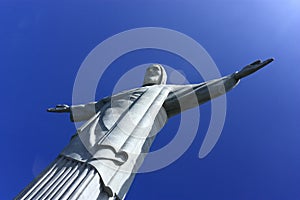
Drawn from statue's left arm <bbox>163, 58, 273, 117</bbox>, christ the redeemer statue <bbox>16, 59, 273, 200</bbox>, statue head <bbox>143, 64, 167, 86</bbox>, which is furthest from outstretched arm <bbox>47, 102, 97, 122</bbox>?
statue's left arm <bbox>163, 58, 273, 117</bbox>

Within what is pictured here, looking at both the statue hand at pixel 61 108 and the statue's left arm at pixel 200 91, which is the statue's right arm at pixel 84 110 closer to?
the statue hand at pixel 61 108

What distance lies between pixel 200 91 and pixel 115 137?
227 centimetres

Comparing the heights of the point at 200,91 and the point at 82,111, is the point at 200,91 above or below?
below

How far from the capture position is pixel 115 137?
6320mm

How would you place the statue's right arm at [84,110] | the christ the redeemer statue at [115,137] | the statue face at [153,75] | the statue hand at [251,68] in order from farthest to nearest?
the statue face at [153,75]
the statue's right arm at [84,110]
the statue hand at [251,68]
the christ the redeemer statue at [115,137]

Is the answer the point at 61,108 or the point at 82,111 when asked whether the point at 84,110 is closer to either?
the point at 82,111

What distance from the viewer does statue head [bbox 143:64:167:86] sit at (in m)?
9.03

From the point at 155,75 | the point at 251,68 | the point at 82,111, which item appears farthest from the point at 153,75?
the point at 251,68

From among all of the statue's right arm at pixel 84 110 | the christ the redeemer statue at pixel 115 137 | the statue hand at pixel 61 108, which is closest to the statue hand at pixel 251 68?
the christ the redeemer statue at pixel 115 137

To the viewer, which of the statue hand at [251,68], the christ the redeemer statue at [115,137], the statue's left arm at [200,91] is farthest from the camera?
the statue's left arm at [200,91]

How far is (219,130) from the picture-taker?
24.7ft

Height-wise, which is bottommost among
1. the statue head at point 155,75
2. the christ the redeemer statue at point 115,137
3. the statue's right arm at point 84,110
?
the christ the redeemer statue at point 115,137

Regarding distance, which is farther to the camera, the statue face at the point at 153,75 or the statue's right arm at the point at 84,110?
the statue face at the point at 153,75

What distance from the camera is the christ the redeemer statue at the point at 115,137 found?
216 inches
